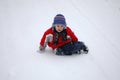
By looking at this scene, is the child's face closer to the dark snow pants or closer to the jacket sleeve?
the jacket sleeve

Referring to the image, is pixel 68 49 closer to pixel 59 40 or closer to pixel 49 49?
pixel 59 40

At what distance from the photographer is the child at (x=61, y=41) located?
13.5ft

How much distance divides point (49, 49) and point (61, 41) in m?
0.36

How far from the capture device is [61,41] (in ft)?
13.6

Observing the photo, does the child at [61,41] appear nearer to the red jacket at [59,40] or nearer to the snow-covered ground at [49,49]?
the red jacket at [59,40]

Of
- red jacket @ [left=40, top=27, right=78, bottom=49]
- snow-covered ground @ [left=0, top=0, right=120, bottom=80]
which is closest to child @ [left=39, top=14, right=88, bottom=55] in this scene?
red jacket @ [left=40, top=27, right=78, bottom=49]

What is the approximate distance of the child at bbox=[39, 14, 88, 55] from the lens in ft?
13.5

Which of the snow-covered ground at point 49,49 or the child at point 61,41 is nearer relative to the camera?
the snow-covered ground at point 49,49

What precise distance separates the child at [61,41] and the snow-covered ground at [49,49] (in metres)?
0.11

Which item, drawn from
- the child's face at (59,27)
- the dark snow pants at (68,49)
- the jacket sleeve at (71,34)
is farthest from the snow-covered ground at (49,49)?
the child's face at (59,27)
